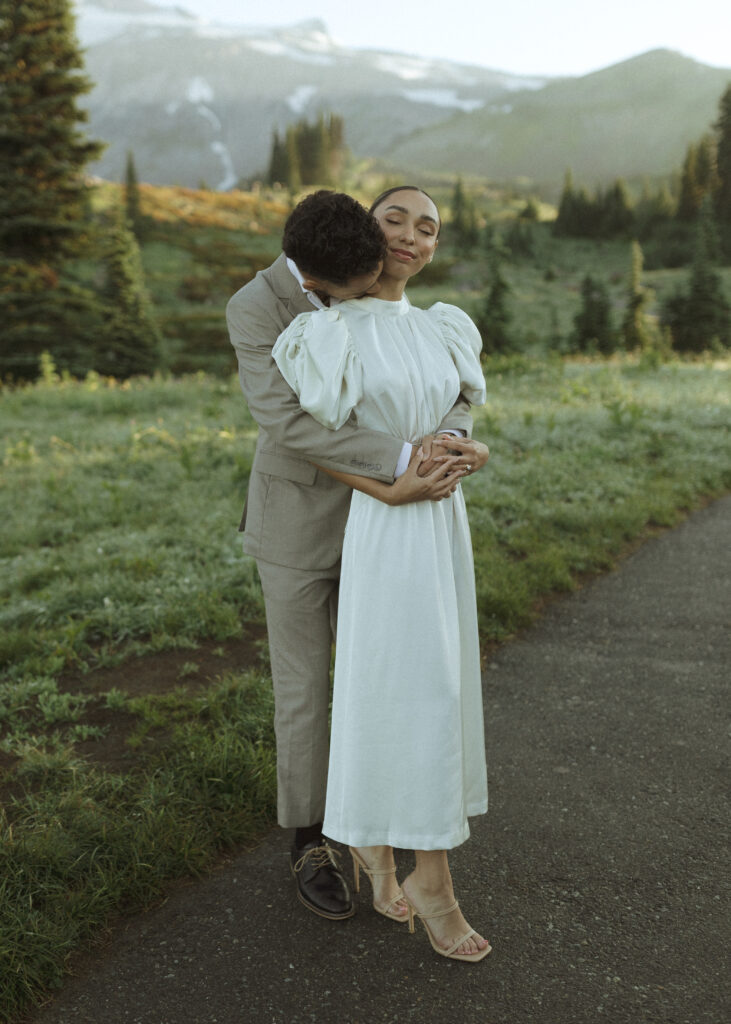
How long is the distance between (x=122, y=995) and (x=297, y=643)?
1.12 meters

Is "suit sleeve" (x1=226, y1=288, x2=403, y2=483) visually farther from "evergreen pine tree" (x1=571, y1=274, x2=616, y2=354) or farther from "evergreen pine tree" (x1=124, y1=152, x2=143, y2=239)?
"evergreen pine tree" (x1=124, y1=152, x2=143, y2=239)

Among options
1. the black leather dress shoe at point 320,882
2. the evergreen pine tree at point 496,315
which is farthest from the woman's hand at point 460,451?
the evergreen pine tree at point 496,315

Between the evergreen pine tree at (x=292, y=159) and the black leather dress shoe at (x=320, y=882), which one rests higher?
the evergreen pine tree at (x=292, y=159)

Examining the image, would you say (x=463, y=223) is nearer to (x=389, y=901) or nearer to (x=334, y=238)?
(x=334, y=238)

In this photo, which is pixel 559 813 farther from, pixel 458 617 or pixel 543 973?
pixel 458 617

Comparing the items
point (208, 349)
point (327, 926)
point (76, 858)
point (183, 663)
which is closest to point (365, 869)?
point (327, 926)

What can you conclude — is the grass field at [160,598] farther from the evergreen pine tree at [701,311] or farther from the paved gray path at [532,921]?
the evergreen pine tree at [701,311]

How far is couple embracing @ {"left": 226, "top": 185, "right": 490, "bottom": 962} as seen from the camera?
2.17 m

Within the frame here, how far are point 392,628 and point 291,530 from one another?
0.50m

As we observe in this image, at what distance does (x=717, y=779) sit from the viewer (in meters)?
3.26

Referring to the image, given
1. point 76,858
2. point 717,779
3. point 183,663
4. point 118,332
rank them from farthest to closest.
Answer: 1. point 118,332
2. point 183,663
3. point 717,779
4. point 76,858

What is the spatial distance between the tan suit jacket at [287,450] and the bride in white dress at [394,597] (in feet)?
0.23

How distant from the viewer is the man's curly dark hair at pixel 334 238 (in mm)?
2037

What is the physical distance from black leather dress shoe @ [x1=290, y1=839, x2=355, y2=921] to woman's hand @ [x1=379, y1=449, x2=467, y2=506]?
4.23 feet
